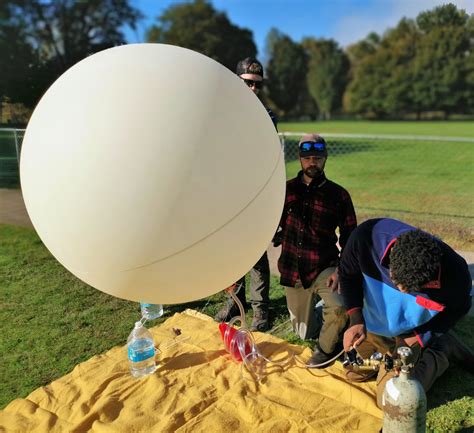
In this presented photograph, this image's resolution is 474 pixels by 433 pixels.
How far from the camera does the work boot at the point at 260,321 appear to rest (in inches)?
136

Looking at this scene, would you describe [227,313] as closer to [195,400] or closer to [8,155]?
[195,400]

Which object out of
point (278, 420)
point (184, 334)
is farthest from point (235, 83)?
point (184, 334)

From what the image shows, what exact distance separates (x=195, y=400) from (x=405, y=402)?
3.88 feet

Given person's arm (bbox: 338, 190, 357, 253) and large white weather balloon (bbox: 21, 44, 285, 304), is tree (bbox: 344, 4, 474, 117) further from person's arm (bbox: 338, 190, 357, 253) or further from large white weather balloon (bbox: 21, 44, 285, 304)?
large white weather balloon (bbox: 21, 44, 285, 304)

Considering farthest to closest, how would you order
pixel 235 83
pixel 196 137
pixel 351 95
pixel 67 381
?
pixel 351 95 → pixel 67 381 → pixel 235 83 → pixel 196 137

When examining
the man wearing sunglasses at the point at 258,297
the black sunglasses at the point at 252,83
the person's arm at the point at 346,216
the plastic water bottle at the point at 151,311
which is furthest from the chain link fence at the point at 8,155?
the person's arm at the point at 346,216

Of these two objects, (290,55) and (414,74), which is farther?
(290,55)

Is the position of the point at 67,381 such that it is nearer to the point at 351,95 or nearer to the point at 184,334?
the point at 184,334

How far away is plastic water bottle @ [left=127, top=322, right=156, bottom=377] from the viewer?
2801mm

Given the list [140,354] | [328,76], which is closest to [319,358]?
[140,354]

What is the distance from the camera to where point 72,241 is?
162 cm

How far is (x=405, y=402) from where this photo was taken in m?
1.95

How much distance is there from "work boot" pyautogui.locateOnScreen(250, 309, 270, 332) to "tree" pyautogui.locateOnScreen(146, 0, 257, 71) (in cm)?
4444

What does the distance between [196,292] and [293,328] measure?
1.76 m
